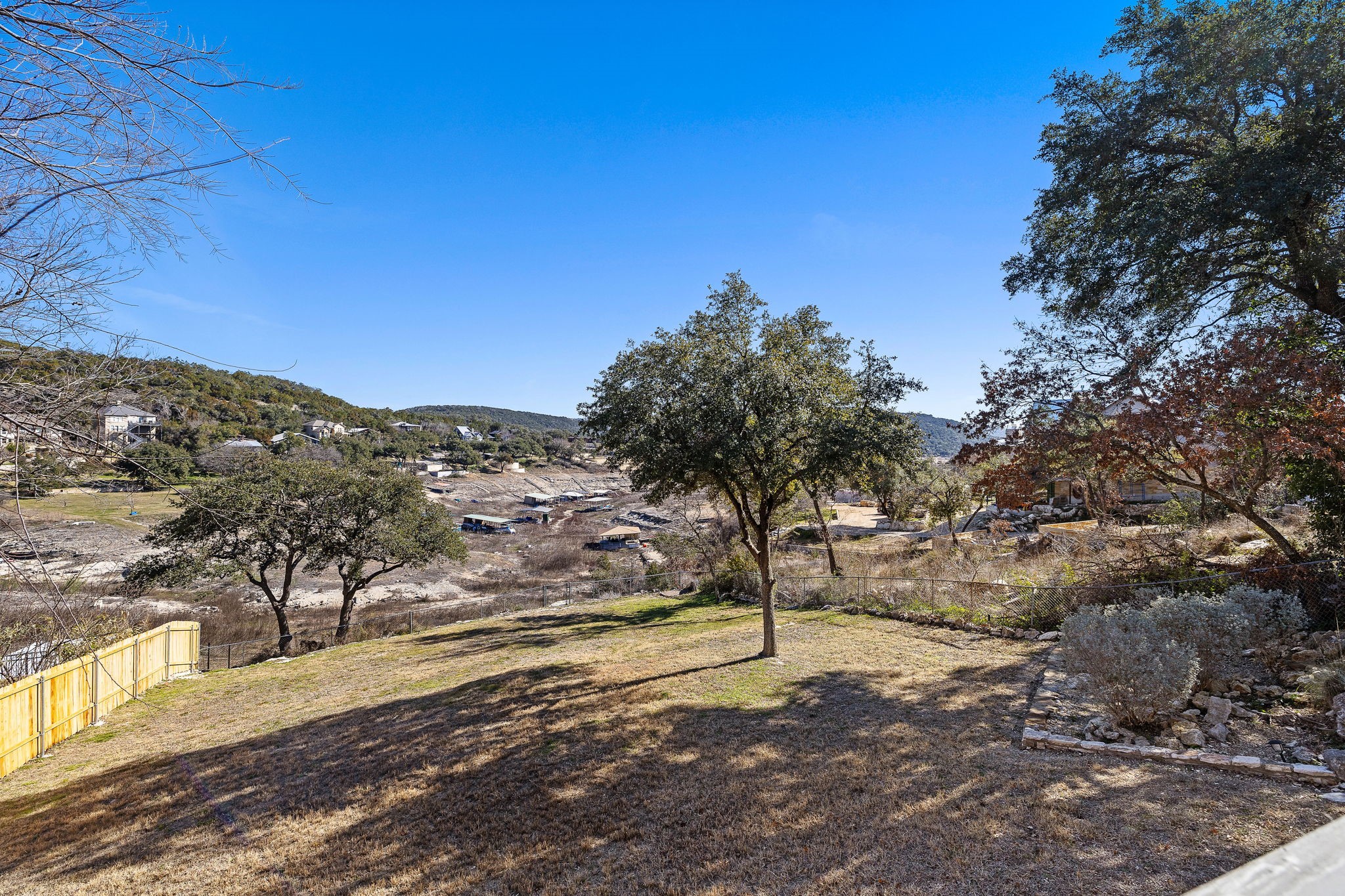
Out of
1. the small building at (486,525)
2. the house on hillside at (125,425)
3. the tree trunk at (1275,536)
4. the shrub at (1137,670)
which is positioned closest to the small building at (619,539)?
the small building at (486,525)

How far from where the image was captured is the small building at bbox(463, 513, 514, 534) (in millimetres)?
54250

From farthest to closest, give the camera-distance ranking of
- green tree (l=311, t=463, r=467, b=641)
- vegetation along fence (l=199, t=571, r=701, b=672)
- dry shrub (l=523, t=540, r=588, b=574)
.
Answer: dry shrub (l=523, t=540, r=588, b=574) → green tree (l=311, t=463, r=467, b=641) → vegetation along fence (l=199, t=571, r=701, b=672)

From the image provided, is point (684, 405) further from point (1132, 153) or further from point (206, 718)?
point (206, 718)

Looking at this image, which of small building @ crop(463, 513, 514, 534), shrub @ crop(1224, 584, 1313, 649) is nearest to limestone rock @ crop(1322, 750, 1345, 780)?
shrub @ crop(1224, 584, 1313, 649)

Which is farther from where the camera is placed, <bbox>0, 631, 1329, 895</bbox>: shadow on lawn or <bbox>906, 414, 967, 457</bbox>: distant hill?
<bbox>906, 414, 967, 457</bbox>: distant hill

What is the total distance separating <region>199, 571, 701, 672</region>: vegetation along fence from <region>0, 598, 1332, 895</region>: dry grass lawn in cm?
897

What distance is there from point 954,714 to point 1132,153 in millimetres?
9989

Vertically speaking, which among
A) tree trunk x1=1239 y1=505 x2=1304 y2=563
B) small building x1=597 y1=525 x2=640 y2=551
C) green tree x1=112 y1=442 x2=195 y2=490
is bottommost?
small building x1=597 y1=525 x2=640 y2=551

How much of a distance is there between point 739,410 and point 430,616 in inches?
743

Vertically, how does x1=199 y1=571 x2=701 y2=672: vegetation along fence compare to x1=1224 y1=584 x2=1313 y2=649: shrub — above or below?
below

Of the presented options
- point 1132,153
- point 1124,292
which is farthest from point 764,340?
point 1132,153

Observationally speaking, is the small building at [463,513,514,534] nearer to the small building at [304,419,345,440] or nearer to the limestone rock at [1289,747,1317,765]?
the small building at [304,419,345,440]

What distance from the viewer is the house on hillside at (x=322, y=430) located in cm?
5754

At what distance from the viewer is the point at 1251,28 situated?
29.4 feet
